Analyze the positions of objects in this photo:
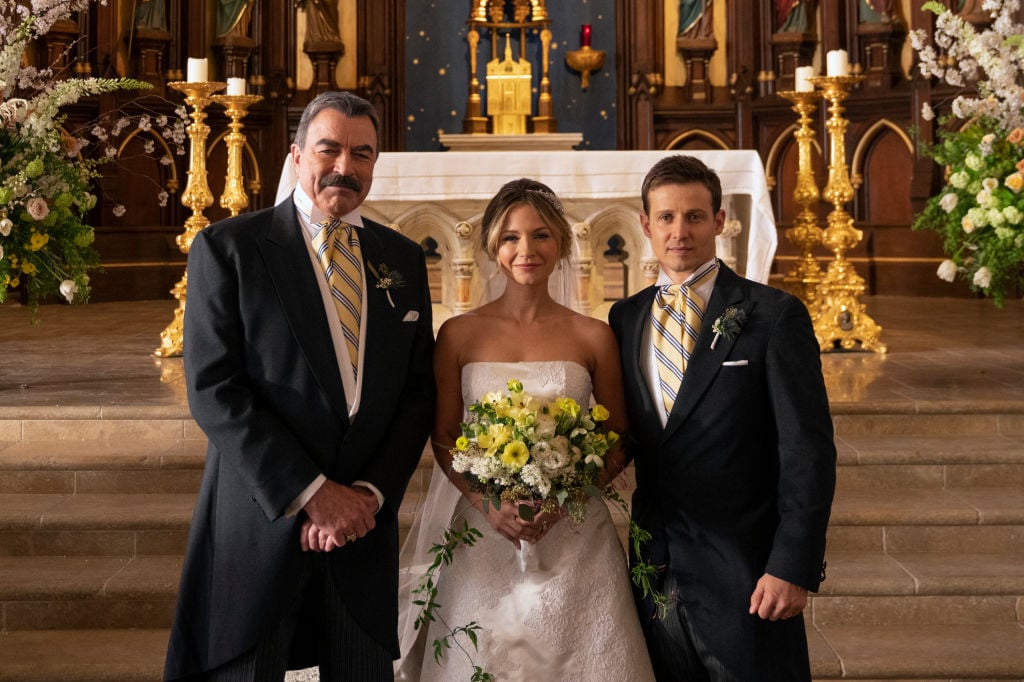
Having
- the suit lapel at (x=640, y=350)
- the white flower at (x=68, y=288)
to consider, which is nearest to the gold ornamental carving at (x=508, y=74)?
the white flower at (x=68, y=288)

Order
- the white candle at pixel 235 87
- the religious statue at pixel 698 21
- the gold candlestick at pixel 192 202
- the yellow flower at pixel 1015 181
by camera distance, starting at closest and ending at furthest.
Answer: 1. the yellow flower at pixel 1015 181
2. the white candle at pixel 235 87
3. the gold candlestick at pixel 192 202
4. the religious statue at pixel 698 21

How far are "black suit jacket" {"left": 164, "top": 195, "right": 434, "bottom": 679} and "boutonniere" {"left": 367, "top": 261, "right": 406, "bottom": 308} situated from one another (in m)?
0.03

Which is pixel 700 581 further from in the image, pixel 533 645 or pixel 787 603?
pixel 533 645

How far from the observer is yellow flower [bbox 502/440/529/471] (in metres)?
2.29

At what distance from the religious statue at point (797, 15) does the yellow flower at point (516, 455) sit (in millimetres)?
8932

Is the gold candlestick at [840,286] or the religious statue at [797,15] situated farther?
the religious statue at [797,15]

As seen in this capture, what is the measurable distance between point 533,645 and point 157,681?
1377mm

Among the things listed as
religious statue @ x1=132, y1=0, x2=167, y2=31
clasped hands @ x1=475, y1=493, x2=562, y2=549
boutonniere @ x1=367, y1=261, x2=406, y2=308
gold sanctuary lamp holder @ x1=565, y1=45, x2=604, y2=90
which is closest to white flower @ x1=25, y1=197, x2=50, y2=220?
boutonniere @ x1=367, y1=261, x2=406, y2=308

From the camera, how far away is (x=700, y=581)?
2.40m

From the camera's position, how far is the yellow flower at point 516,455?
A: 7.51 ft

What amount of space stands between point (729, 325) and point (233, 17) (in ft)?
29.1

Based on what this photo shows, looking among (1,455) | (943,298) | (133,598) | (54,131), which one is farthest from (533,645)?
(943,298)

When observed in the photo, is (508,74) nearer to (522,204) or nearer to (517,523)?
(522,204)

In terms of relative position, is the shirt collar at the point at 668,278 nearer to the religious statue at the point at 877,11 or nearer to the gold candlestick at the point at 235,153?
the gold candlestick at the point at 235,153
